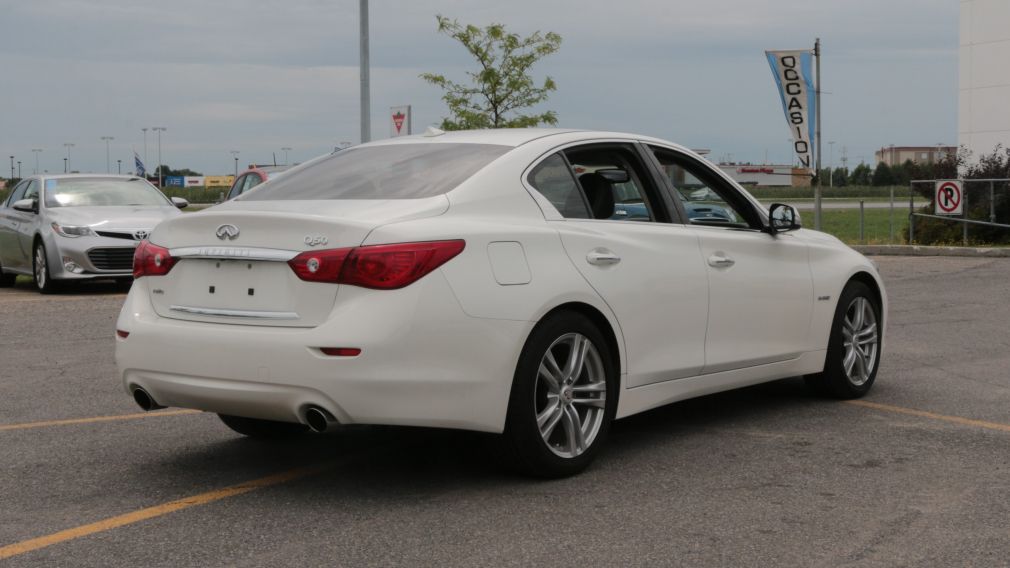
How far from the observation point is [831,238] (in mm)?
7836

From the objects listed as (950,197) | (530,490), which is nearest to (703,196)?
(530,490)

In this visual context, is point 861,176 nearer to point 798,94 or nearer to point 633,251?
point 798,94

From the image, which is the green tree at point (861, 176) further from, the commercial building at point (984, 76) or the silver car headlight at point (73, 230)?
the silver car headlight at point (73, 230)

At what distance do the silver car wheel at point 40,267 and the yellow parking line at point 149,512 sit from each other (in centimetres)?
1225

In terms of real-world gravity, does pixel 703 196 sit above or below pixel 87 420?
above

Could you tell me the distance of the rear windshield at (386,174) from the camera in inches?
224

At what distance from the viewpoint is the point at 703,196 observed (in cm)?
745

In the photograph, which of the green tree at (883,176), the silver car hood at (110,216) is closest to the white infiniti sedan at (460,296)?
the silver car hood at (110,216)

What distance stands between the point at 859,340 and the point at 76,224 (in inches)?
464

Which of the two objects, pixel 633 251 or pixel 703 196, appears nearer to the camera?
pixel 633 251

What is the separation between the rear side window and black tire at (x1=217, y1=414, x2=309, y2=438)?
5.73 feet

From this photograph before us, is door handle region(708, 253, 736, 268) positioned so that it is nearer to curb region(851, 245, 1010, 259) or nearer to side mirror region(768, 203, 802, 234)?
side mirror region(768, 203, 802, 234)

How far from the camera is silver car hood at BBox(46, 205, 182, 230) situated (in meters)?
16.8

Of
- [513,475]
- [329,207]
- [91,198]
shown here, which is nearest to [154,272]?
[329,207]
